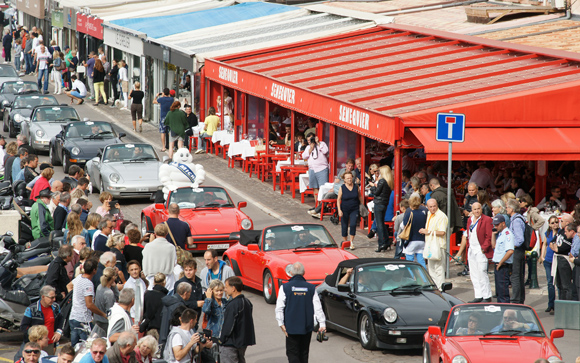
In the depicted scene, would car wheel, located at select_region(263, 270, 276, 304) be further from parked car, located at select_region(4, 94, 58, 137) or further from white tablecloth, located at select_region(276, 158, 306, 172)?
parked car, located at select_region(4, 94, 58, 137)

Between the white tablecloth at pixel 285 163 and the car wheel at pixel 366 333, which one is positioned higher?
the white tablecloth at pixel 285 163

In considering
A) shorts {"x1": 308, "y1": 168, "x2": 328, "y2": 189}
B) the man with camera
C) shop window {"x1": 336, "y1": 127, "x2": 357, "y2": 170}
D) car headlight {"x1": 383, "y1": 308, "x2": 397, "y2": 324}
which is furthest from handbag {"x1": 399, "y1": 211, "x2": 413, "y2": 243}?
shop window {"x1": 336, "y1": 127, "x2": 357, "y2": 170}

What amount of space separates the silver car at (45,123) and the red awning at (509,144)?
45.0ft

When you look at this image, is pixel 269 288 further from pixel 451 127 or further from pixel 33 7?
pixel 33 7

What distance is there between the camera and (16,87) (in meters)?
36.8

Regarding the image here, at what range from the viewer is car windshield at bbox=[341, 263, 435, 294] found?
538 inches

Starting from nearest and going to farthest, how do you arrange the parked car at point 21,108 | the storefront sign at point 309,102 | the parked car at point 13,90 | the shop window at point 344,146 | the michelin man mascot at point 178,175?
the storefront sign at point 309,102 < the michelin man mascot at point 178,175 < the shop window at point 344,146 < the parked car at point 21,108 < the parked car at point 13,90

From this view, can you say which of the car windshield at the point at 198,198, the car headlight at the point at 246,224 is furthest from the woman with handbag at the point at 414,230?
the car windshield at the point at 198,198

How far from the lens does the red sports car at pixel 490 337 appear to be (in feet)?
36.2

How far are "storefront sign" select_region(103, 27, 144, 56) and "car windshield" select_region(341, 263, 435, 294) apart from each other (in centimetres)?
2443

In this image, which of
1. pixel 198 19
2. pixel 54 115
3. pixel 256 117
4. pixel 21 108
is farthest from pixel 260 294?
pixel 198 19

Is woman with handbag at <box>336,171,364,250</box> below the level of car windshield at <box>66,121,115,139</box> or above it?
below

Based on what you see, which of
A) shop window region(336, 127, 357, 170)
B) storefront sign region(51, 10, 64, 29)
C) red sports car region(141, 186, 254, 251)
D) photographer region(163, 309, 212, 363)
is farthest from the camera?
storefront sign region(51, 10, 64, 29)

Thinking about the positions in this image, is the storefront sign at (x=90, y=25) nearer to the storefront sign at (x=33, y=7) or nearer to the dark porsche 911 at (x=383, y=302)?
the storefront sign at (x=33, y=7)
